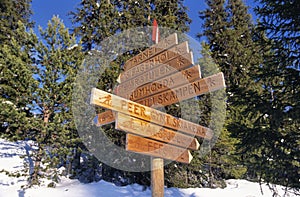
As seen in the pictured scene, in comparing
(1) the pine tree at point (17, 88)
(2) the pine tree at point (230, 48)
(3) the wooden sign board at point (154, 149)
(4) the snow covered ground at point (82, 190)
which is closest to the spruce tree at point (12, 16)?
(1) the pine tree at point (17, 88)

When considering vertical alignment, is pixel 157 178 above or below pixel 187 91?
below

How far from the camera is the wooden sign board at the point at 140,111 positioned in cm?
288

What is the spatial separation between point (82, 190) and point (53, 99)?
11.9ft

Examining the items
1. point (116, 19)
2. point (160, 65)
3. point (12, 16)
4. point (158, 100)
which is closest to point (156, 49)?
point (160, 65)

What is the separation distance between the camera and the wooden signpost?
10.6 ft

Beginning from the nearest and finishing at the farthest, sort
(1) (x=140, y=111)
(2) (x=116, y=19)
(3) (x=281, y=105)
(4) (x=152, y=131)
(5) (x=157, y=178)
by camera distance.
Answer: (1) (x=140, y=111) < (4) (x=152, y=131) < (5) (x=157, y=178) < (3) (x=281, y=105) < (2) (x=116, y=19)

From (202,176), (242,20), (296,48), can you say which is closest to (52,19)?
(296,48)

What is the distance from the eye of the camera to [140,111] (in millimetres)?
3355

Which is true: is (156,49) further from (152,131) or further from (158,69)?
(152,131)

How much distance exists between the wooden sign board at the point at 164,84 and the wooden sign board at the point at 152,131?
57 cm

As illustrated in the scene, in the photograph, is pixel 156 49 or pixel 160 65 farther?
pixel 156 49

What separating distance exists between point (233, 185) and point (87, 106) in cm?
903

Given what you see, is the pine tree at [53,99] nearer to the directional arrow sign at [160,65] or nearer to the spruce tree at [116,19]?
the spruce tree at [116,19]

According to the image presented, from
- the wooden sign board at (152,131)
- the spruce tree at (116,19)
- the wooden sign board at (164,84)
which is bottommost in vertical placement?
the wooden sign board at (152,131)
